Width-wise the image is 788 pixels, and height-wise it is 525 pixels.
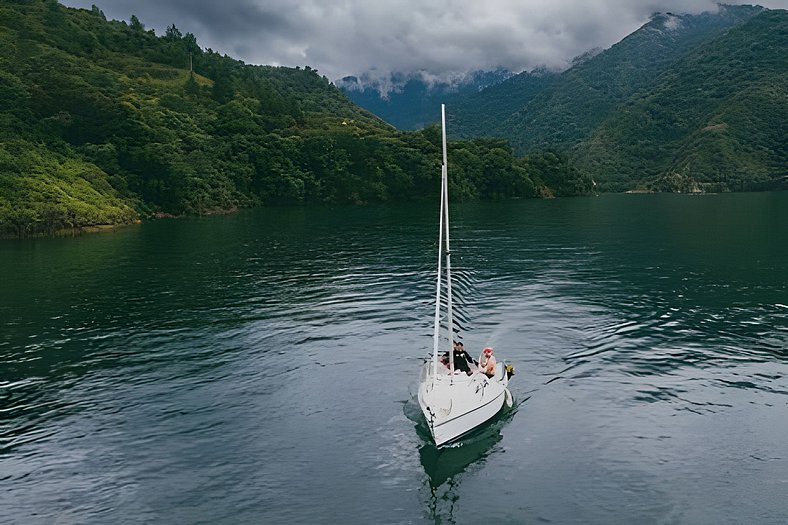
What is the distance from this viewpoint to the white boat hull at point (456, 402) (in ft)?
93.1

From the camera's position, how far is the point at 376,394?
3672cm

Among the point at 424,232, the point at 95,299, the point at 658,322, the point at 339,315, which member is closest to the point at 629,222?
the point at 424,232

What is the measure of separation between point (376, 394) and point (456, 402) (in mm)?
8742

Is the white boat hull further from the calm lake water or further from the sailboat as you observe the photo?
the calm lake water

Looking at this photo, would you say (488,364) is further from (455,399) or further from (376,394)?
(376,394)

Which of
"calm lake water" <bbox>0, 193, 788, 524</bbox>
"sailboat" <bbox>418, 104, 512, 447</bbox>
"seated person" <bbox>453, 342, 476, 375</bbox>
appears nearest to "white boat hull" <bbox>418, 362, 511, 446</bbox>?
"sailboat" <bbox>418, 104, 512, 447</bbox>

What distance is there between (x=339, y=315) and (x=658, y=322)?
90.9 feet

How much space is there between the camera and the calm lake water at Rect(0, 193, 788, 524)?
2514 cm

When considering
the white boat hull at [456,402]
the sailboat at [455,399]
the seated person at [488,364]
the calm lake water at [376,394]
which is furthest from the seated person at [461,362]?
the calm lake water at [376,394]

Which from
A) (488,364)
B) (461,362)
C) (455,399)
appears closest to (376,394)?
(461,362)

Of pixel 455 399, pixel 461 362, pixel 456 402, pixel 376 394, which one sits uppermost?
pixel 461 362

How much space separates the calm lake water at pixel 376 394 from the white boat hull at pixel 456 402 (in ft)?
3.10

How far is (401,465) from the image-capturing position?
27.7m

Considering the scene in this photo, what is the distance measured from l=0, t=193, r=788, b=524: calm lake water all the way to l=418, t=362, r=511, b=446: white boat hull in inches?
37.2
